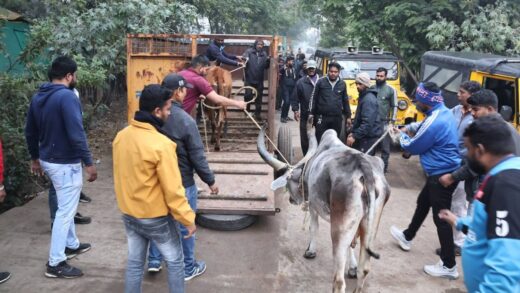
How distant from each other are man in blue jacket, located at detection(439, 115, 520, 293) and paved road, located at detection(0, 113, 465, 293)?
7.36ft

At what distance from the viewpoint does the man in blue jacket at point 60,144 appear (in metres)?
3.98

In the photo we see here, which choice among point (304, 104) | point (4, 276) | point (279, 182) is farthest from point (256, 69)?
point (4, 276)

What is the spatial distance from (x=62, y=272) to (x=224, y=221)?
1857mm

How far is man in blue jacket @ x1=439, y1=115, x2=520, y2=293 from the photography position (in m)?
1.86

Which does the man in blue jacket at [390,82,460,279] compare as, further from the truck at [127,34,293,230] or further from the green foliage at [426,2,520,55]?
the green foliage at [426,2,520,55]

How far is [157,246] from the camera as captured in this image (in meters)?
3.20

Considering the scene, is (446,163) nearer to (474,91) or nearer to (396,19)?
(474,91)

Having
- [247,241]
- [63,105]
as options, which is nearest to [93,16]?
[63,105]

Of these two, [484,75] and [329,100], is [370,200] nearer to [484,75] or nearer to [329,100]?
[329,100]

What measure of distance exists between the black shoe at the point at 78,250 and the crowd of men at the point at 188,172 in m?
0.01

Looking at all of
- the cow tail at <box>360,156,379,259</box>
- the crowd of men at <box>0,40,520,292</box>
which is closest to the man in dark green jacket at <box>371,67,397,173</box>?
the crowd of men at <box>0,40,520,292</box>

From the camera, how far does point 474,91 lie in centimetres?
447

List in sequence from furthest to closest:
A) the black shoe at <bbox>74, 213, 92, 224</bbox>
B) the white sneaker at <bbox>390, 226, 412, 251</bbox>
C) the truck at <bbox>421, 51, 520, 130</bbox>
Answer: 1. the truck at <bbox>421, 51, 520, 130</bbox>
2. the black shoe at <bbox>74, 213, 92, 224</bbox>
3. the white sneaker at <bbox>390, 226, 412, 251</bbox>

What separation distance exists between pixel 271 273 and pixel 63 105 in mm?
2505
